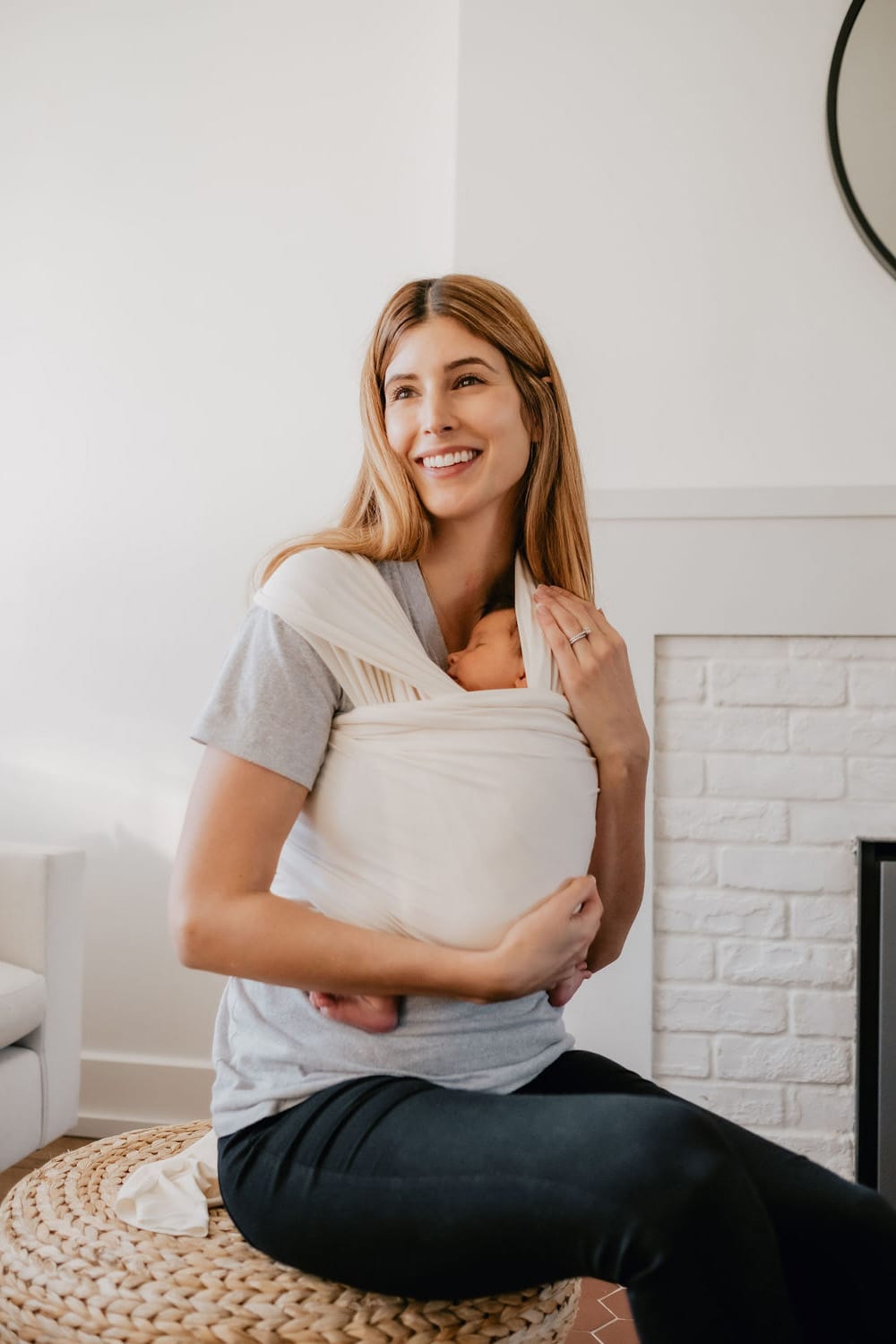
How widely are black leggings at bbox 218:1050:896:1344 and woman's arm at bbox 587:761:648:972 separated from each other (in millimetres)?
267

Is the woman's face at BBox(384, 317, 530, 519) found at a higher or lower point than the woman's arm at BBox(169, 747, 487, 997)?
higher

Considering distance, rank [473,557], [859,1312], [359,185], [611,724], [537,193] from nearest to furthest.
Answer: [859,1312] → [611,724] → [473,557] → [537,193] → [359,185]

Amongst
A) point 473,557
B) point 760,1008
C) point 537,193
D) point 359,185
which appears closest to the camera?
point 473,557

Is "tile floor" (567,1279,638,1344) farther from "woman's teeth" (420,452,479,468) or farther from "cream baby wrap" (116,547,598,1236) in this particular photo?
"woman's teeth" (420,452,479,468)

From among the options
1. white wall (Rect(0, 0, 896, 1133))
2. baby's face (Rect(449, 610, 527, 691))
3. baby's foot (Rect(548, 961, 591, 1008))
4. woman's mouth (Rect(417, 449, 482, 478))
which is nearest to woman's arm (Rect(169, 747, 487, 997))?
baby's foot (Rect(548, 961, 591, 1008))

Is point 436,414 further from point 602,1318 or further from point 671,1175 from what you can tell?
point 602,1318

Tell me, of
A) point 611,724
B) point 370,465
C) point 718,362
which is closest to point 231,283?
point 718,362

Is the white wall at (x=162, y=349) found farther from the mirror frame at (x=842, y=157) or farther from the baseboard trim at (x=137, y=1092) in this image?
the mirror frame at (x=842, y=157)

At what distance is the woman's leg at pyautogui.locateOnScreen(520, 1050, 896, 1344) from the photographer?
0.86 m

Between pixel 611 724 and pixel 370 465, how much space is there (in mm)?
386

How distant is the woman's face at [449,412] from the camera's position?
1186mm

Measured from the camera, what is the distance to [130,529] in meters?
2.48

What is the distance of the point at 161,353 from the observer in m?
2.49

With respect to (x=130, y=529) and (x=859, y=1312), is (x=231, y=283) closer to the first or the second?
(x=130, y=529)
